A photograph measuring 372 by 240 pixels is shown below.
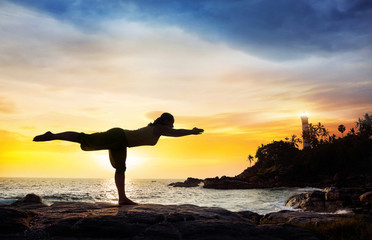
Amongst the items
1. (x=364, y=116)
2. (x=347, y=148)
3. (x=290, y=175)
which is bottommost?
(x=290, y=175)

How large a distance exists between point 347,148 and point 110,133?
9558 cm

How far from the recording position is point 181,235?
400 cm

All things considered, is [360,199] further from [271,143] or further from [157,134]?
[271,143]

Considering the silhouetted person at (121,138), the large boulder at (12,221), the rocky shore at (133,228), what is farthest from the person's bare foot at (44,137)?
the large boulder at (12,221)

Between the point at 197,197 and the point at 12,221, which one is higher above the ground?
the point at 12,221

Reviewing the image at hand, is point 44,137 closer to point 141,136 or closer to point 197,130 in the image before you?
point 141,136

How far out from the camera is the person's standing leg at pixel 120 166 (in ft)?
20.7

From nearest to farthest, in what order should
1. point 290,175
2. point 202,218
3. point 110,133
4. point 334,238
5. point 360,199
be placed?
point 202,218
point 334,238
point 110,133
point 360,199
point 290,175

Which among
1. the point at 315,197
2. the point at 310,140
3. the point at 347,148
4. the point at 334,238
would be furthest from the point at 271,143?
the point at 334,238

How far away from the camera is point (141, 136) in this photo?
20.3 feet

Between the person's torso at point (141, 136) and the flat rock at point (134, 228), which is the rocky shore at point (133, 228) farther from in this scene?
the person's torso at point (141, 136)

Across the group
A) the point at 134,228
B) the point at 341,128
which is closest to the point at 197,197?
the point at 134,228

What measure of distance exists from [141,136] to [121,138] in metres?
0.41

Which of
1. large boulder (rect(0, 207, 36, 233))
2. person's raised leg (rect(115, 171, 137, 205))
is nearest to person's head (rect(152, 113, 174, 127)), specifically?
person's raised leg (rect(115, 171, 137, 205))
